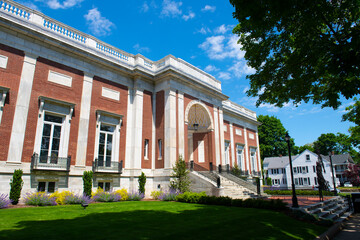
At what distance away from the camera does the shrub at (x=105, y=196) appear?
16.5 meters

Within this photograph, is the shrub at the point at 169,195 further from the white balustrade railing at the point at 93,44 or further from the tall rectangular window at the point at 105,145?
the white balustrade railing at the point at 93,44

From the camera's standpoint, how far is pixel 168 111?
2138cm

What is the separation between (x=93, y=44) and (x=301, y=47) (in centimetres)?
1600

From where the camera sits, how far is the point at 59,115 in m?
16.9

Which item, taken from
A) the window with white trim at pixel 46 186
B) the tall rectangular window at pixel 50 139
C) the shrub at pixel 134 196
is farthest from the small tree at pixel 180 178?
the tall rectangular window at pixel 50 139

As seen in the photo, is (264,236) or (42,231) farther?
(264,236)

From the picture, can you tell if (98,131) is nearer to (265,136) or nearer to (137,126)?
(137,126)

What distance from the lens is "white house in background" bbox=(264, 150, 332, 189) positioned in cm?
5709

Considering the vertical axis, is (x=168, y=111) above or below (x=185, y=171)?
above

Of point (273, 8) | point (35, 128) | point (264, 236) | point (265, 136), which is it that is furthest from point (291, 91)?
point (265, 136)

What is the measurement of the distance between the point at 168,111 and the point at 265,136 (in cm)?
4520

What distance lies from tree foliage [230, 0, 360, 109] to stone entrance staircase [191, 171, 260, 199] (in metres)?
8.08

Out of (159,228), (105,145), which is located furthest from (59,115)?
(159,228)

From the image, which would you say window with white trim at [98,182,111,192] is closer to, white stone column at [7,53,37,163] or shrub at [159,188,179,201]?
shrub at [159,188,179,201]
